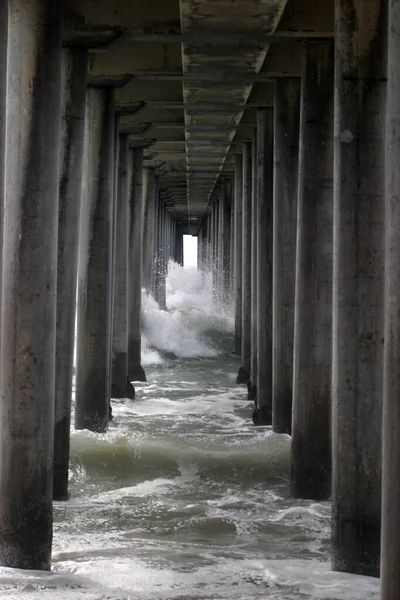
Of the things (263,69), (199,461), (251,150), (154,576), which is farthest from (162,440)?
(251,150)

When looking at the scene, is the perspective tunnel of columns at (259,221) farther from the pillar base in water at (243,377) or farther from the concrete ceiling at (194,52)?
the pillar base in water at (243,377)

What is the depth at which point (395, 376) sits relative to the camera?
3.51 m

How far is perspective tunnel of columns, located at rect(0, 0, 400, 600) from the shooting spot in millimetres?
5594

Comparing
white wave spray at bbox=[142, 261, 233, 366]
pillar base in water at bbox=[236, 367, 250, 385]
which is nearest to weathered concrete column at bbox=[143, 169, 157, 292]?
white wave spray at bbox=[142, 261, 233, 366]

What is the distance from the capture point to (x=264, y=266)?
12.3m

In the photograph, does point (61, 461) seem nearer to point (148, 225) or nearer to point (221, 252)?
point (148, 225)

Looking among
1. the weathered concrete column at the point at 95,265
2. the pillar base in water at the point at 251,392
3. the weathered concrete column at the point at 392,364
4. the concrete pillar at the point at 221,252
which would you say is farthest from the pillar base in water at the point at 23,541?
the concrete pillar at the point at 221,252

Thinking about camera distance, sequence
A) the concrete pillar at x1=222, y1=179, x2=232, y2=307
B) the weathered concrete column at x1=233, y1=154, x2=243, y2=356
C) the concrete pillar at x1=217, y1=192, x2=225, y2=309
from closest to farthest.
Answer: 1. the weathered concrete column at x1=233, y1=154, x2=243, y2=356
2. the concrete pillar at x1=222, y1=179, x2=232, y2=307
3. the concrete pillar at x1=217, y1=192, x2=225, y2=309

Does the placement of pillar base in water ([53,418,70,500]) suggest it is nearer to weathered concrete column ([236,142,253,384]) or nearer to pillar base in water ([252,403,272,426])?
pillar base in water ([252,403,272,426])

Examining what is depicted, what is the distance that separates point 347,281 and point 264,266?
21.6ft

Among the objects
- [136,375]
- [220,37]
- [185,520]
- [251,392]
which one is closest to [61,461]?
[185,520]

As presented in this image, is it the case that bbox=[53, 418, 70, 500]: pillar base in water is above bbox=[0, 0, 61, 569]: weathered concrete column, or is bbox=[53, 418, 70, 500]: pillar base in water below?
below

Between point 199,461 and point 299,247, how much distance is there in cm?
294

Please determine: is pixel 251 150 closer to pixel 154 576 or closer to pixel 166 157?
pixel 166 157
